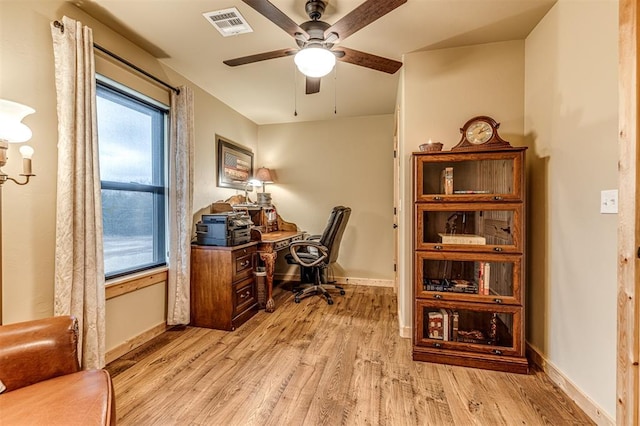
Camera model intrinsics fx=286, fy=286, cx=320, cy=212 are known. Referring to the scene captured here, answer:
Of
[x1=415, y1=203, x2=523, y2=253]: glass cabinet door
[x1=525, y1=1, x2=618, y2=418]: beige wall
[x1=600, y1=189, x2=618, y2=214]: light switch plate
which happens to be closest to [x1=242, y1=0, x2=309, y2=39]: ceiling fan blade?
[x1=415, y1=203, x2=523, y2=253]: glass cabinet door

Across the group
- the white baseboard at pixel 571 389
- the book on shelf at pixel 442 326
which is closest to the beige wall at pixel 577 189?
the white baseboard at pixel 571 389

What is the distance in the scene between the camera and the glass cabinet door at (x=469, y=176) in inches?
79.9

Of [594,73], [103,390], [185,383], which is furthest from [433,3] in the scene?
[185,383]

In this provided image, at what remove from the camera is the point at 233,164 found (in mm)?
3852

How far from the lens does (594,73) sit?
1.57 meters

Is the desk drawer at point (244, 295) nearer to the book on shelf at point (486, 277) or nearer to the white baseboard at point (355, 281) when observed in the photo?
the white baseboard at point (355, 281)

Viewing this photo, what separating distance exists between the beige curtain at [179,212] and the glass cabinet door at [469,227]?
210 centimetres

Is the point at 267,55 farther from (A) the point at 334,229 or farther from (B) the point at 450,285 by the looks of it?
(B) the point at 450,285

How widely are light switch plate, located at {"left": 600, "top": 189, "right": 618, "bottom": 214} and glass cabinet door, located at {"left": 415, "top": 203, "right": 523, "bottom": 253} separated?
501mm

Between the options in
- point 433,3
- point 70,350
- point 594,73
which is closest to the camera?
point 70,350

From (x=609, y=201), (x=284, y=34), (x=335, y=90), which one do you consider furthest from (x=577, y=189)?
(x=335, y=90)

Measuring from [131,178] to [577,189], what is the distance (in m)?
3.24

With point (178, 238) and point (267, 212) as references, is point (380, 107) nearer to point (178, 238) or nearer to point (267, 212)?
point (267, 212)

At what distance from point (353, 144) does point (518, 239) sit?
271cm
